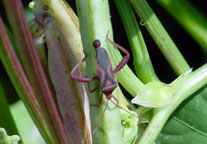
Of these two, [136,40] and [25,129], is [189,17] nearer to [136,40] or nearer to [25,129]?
[136,40]

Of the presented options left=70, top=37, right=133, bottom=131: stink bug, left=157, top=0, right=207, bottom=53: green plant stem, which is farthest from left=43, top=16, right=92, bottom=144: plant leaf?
left=157, top=0, right=207, bottom=53: green plant stem

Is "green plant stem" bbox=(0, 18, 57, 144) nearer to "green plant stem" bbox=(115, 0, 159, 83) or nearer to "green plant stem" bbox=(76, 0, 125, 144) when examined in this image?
"green plant stem" bbox=(76, 0, 125, 144)

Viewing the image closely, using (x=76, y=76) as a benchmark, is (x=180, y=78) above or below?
below

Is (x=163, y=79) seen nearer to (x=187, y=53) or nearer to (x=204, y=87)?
(x=187, y=53)

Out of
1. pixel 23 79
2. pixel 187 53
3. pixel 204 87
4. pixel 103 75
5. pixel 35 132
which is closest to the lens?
pixel 23 79

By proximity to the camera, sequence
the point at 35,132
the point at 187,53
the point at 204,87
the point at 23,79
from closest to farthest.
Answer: the point at 23,79 < the point at 204,87 < the point at 35,132 < the point at 187,53

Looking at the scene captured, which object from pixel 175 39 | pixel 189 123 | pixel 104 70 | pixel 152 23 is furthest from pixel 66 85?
pixel 175 39

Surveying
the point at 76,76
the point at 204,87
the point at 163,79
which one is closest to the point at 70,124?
the point at 76,76
